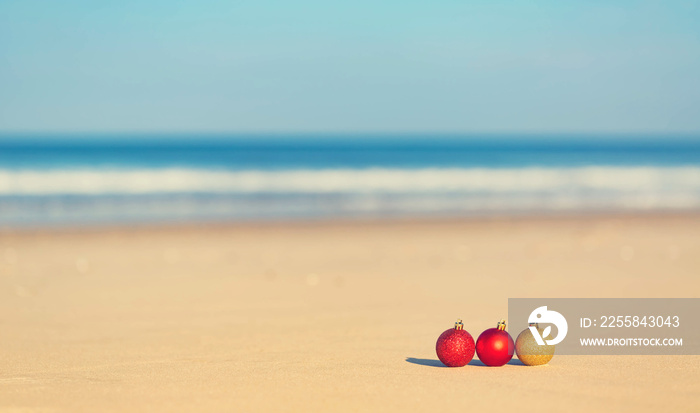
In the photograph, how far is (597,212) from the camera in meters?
16.4

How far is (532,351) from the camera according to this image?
4.30 metres

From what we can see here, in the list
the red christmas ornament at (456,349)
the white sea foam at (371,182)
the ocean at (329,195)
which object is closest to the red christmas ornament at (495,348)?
the red christmas ornament at (456,349)

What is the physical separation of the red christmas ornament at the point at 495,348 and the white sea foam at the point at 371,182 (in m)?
18.3

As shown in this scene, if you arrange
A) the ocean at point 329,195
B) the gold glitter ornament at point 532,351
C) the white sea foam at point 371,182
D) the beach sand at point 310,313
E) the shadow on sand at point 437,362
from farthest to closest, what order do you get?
1. the white sea foam at point 371,182
2. the ocean at point 329,195
3. the shadow on sand at point 437,362
4. the gold glitter ornament at point 532,351
5. the beach sand at point 310,313

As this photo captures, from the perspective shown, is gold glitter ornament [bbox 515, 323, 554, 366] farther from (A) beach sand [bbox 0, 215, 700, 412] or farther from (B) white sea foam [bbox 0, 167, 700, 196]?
(B) white sea foam [bbox 0, 167, 700, 196]

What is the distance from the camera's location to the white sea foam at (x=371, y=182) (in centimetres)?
2414

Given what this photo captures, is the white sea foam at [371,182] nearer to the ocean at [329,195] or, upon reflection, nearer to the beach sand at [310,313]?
the ocean at [329,195]

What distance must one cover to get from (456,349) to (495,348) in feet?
0.70

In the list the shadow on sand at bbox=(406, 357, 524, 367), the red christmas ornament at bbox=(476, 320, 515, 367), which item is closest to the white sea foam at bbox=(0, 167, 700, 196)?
the shadow on sand at bbox=(406, 357, 524, 367)

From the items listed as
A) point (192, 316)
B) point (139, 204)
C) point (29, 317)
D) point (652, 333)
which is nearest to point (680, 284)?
point (652, 333)

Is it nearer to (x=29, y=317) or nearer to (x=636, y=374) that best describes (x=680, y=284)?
(x=636, y=374)

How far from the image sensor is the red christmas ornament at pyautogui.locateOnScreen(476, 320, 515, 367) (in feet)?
14.1

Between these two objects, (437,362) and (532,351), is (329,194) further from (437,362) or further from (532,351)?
(532,351)

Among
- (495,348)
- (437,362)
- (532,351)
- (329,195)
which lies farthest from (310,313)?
(329,195)
